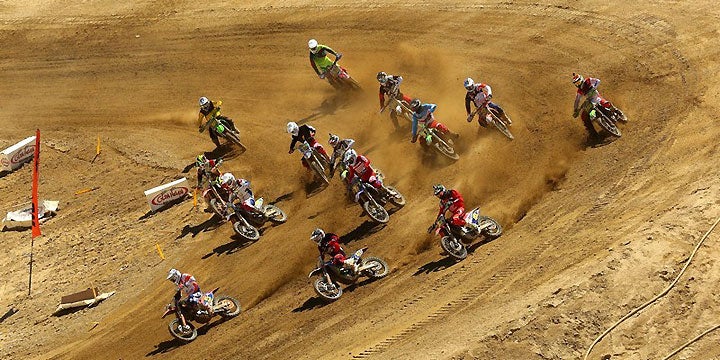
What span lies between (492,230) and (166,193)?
11.4m

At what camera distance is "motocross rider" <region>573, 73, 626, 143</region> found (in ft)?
68.6

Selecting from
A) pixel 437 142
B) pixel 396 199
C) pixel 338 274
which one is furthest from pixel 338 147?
pixel 338 274

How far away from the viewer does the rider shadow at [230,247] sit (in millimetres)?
21703

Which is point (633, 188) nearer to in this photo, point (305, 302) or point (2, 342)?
A: point (305, 302)

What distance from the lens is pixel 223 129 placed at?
85.1ft

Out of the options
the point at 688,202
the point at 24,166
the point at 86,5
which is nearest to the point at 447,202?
the point at 688,202

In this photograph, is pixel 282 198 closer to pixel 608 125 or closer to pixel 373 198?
pixel 373 198

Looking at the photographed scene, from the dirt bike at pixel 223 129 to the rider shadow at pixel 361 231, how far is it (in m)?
7.23

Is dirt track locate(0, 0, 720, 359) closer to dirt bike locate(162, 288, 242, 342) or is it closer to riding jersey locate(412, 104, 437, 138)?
dirt bike locate(162, 288, 242, 342)

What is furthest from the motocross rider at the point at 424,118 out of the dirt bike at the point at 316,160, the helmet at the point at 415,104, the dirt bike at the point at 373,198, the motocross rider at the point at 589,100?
the motocross rider at the point at 589,100

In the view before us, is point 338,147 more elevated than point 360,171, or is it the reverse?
point 338,147

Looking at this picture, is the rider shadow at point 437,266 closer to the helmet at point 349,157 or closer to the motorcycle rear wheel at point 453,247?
the motorcycle rear wheel at point 453,247

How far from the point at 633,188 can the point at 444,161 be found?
5.87 m

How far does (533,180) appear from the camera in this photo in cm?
2050
